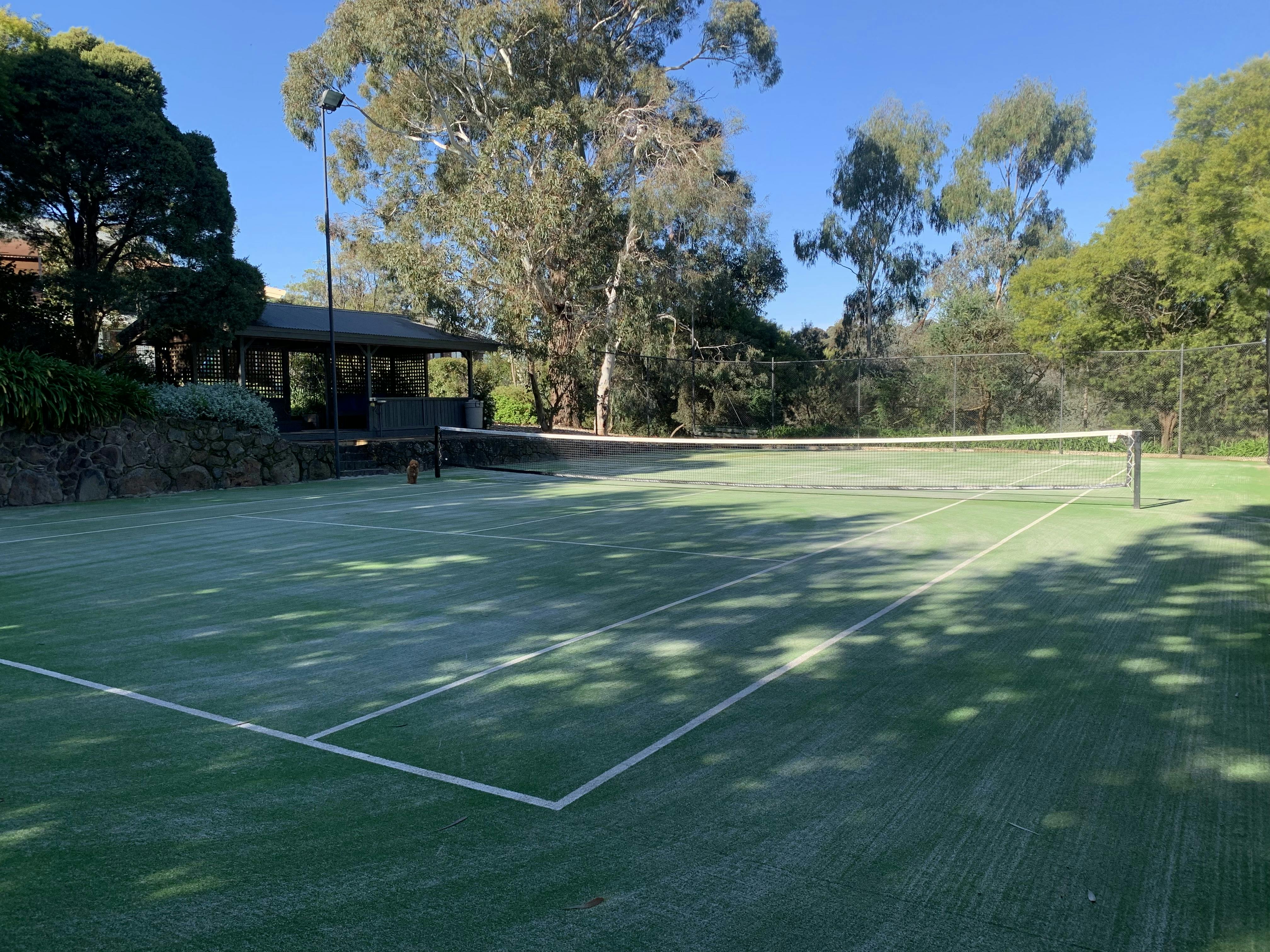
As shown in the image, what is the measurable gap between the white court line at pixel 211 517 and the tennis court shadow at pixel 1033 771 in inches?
381

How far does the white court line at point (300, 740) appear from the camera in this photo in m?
3.53

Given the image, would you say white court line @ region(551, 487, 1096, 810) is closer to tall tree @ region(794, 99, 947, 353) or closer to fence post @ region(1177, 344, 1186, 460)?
fence post @ region(1177, 344, 1186, 460)

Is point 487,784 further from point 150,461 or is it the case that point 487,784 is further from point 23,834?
point 150,461

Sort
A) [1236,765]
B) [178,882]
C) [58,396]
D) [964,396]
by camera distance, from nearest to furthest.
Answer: [178,882] < [1236,765] < [58,396] < [964,396]

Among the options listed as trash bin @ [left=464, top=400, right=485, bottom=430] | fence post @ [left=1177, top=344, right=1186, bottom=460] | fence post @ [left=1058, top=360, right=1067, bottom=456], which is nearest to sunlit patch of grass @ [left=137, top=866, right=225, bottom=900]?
trash bin @ [left=464, top=400, right=485, bottom=430]

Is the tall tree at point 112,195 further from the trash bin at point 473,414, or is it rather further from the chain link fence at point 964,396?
the chain link fence at point 964,396

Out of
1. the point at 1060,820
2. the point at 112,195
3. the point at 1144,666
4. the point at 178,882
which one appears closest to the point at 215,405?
the point at 112,195

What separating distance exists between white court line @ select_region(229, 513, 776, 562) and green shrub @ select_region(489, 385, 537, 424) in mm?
23997

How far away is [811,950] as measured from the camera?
2.48 meters

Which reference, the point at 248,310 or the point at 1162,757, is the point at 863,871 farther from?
the point at 248,310

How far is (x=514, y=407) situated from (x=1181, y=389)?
24.2 metres

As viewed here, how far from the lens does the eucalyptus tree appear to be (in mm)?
27547

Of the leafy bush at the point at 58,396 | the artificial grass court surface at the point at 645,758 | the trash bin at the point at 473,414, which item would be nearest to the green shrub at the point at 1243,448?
the artificial grass court surface at the point at 645,758

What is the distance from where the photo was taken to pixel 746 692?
475 cm
